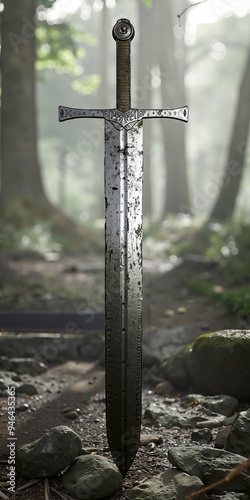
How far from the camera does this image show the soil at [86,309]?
352 centimetres

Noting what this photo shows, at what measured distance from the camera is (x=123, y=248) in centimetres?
297

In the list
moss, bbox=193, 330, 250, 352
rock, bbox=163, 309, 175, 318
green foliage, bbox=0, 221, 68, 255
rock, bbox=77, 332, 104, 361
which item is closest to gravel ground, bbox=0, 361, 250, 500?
rock, bbox=77, 332, 104, 361

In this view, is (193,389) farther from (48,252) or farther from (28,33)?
(28,33)

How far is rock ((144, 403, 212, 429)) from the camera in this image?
390 centimetres

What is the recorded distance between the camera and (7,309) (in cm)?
732

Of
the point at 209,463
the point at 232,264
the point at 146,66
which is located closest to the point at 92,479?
the point at 209,463

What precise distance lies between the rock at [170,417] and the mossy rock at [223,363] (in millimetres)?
352

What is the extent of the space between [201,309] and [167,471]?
3.77 m

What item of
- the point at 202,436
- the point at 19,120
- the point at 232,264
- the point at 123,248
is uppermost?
the point at 19,120

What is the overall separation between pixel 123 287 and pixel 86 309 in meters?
4.48

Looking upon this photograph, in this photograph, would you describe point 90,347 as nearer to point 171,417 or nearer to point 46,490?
point 171,417

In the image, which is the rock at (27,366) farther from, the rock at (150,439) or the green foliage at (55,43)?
the green foliage at (55,43)

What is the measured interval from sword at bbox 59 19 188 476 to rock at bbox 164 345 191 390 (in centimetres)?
165

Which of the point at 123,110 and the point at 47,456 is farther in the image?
the point at 47,456
